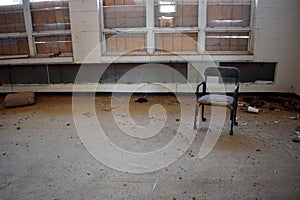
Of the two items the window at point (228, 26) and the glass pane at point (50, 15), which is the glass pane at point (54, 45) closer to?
the glass pane at point (50, 15)

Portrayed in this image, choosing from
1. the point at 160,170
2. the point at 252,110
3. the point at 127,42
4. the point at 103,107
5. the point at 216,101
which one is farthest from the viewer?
the point at 127,42

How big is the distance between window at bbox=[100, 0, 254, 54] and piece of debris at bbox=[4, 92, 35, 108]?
174 cm

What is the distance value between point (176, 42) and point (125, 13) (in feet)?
3.47

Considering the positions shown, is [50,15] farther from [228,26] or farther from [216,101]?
[216,101]

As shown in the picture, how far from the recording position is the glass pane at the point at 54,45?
14.1ft

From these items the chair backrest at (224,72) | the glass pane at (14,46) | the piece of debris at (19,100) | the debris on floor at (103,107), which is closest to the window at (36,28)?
Result: the glass pane at (14,46)

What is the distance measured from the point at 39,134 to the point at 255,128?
2.74m

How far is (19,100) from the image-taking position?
3.91 meters

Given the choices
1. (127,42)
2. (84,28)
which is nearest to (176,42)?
(127,42)

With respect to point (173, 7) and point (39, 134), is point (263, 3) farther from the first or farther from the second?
point (39, 134)

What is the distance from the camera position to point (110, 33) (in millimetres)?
4137

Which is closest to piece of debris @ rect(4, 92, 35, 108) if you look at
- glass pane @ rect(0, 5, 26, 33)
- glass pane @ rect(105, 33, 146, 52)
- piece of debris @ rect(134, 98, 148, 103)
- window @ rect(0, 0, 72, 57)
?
window @ rect(0, 0, 72, 57)

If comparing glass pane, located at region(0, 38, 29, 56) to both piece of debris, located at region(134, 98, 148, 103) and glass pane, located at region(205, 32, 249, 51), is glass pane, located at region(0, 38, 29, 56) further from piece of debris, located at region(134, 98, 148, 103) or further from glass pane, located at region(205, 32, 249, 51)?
glass pane, located at region(205, 32, 249, 51)

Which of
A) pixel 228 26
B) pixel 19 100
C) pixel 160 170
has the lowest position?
pixel 160 170
